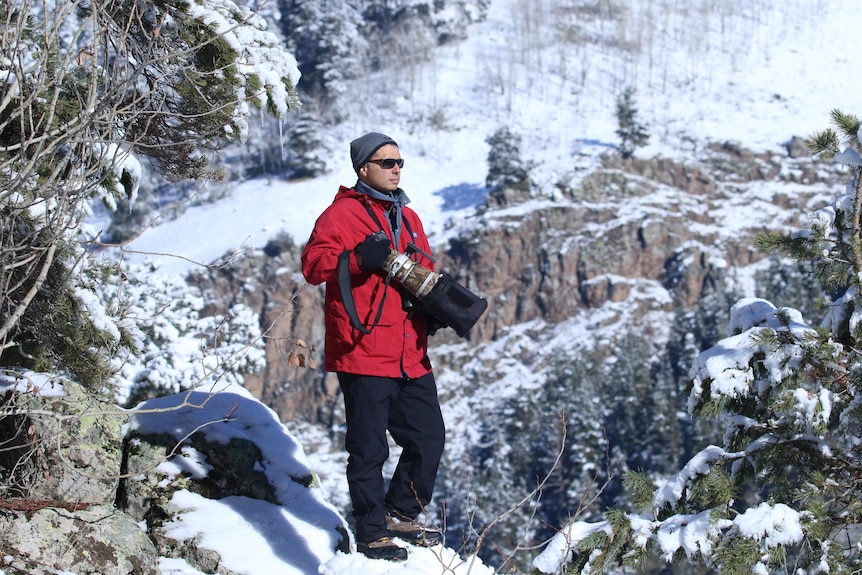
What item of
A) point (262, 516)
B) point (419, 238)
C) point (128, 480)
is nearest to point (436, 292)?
point (419, 238)

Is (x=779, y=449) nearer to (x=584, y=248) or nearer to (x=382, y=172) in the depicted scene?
(x=382, y=172)

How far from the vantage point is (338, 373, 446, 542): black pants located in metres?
3.70

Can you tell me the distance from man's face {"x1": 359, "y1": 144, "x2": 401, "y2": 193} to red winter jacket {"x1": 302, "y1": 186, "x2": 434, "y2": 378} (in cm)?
8

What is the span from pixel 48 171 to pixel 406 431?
250 centimetres

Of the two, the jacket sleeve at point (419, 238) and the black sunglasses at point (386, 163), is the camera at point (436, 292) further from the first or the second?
the black sunglasses at point (386, 163)

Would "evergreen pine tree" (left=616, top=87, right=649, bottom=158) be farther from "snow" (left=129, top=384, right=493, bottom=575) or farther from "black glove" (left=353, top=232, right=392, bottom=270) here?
"black glove" (left=353, top=232, right=392, bottom=270)

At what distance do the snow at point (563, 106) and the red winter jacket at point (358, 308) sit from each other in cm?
2923

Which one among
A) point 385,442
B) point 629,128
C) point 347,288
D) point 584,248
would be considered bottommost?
point 584,248

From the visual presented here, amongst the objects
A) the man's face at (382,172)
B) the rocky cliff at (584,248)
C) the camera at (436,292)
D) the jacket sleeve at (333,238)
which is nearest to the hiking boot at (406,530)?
the camera at (436,292)

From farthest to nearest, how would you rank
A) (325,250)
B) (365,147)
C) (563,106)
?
(563,106) < (365,147) < (325,250)

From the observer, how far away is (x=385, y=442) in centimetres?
376

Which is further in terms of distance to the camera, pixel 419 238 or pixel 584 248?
pixel 584 248

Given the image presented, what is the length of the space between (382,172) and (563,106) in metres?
66.4

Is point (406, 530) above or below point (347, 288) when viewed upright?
below
